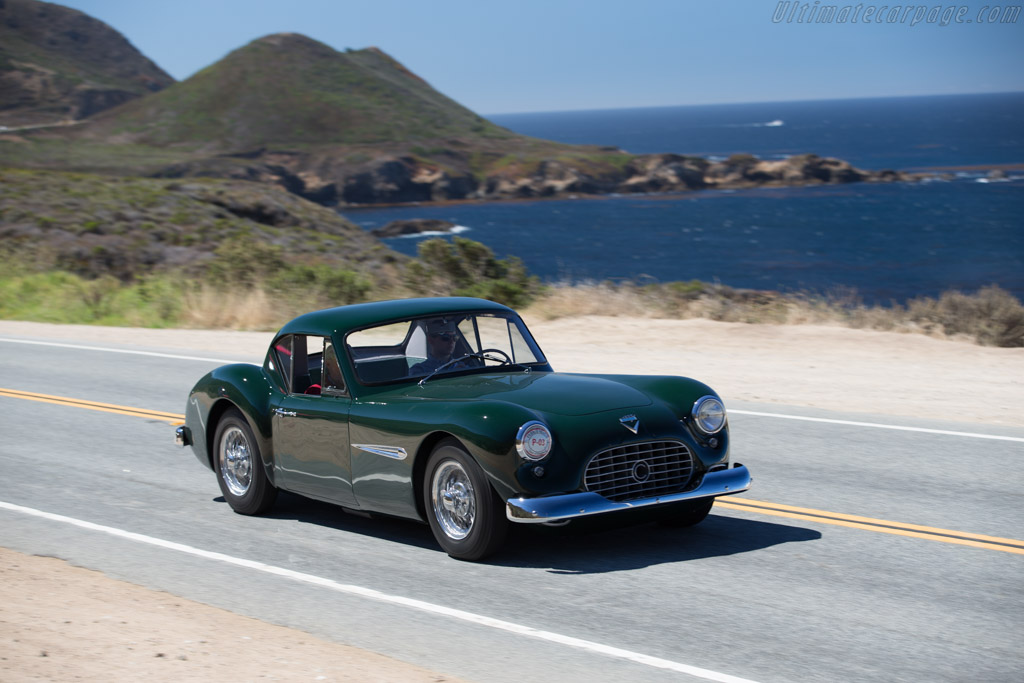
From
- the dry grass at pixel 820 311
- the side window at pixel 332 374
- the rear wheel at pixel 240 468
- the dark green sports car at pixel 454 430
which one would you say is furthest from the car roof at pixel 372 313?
the dry grass at pixel 820 311

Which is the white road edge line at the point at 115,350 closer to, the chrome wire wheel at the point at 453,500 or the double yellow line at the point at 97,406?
the double yellow line at the point at 97,406

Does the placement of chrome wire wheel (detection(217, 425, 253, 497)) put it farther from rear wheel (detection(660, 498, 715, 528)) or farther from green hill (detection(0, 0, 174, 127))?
green hill (detection(0, 0, 174, 127))

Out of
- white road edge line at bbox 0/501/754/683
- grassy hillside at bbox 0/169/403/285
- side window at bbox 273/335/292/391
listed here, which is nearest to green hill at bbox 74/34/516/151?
grassy hillside at bbox 0/169/403/285

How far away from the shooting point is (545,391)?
6777 mm

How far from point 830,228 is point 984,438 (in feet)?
253

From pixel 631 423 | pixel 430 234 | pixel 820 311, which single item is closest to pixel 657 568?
pixel 631 423

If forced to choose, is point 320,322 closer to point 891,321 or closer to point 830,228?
point 891,321

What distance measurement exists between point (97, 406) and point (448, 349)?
6.91m

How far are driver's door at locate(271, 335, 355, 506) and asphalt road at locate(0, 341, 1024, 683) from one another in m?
0.39

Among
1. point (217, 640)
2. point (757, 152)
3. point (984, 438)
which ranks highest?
point (757, 152)

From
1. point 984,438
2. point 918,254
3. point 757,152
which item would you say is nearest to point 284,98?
point 757,152

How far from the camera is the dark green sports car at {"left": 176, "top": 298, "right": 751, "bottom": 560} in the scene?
6.19 meters

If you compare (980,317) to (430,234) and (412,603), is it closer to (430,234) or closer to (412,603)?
(412,603)

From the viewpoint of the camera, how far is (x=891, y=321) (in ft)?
58.7
